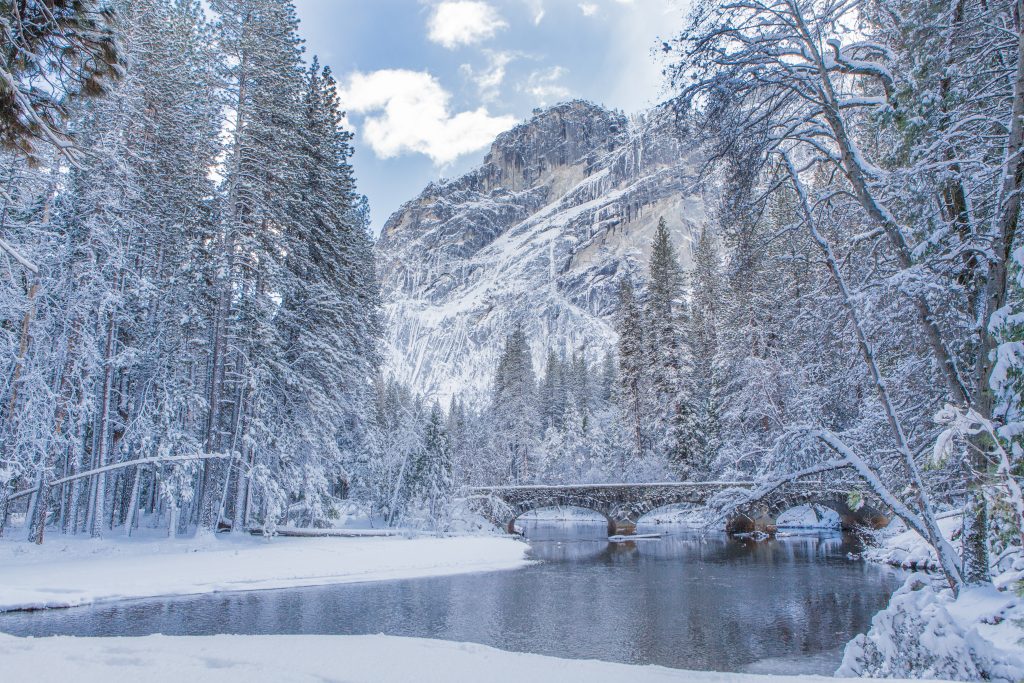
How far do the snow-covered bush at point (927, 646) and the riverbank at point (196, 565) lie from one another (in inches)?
608

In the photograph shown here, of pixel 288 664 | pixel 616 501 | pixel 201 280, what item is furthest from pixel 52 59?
pixel 616 501

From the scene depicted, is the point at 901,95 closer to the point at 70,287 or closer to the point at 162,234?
the point at 70,287

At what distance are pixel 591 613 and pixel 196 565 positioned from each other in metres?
A: 11.7

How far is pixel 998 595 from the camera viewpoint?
5867mm

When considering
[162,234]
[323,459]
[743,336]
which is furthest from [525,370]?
[162,234]

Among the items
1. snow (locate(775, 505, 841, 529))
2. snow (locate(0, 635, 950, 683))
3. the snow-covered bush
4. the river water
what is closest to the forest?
the snow-covered bush

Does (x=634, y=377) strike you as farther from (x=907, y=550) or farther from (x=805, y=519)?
(x=907, y=550)

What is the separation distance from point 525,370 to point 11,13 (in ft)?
200

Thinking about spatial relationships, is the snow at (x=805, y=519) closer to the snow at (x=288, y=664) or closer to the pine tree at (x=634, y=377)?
the pine tree at (x=634, y=377)

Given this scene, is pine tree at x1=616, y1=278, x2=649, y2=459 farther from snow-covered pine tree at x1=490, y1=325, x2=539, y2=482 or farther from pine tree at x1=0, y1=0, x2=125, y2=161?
pine tree at x1=0, y1=0, x2=125, y2=161

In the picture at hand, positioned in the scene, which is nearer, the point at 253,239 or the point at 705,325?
the point at 253,239

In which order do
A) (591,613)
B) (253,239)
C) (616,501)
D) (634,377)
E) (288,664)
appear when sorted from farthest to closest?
1. (634,377)
2. (616,501)
3. (253,239)
4. (591,613)
5. (288,664)

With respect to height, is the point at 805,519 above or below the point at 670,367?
below

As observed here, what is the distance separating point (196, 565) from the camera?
1759 cm
